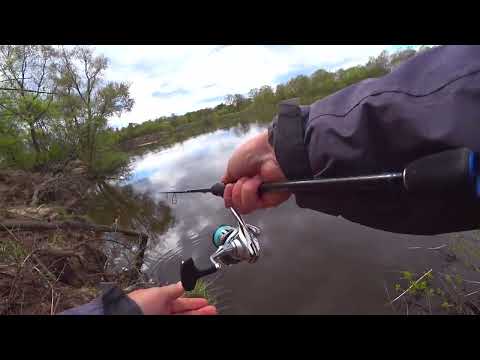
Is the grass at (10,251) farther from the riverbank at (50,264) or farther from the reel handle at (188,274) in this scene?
the reel handle at (188,274)

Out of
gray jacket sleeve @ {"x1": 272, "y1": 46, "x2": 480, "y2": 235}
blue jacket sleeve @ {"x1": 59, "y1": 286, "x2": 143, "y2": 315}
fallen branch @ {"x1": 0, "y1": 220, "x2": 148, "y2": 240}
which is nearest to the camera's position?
gray jacket sleeve @ {"x1": 272, "y1": 46, "x2": 480, "y2": 235}

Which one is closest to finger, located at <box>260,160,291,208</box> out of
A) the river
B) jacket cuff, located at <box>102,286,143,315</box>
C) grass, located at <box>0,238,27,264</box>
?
jacket cuff, located at <box>102,286,143,315</box>

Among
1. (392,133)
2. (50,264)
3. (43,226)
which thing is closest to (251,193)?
(392,133)

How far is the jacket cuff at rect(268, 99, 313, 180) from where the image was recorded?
1.35 meters

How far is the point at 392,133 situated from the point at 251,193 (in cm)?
94

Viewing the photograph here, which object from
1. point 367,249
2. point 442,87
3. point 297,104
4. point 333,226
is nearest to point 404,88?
point 442,87

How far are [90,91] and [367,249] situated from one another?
20.9 meters

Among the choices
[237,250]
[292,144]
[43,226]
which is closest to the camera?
[292,144]

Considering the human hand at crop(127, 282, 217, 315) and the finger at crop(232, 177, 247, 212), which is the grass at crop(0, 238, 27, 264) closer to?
the human hand at crop(127, 282, 217, 315)

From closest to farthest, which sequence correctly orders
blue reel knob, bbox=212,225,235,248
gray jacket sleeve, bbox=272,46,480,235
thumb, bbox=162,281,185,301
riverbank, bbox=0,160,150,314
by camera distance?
gray jacket sleeve, bbox=272,46,480,235 < thumb, bbox=162,281,185,301 < blue reel knob, bbox=212,225,235,248 < riverbank, bbox=0,160,150,314

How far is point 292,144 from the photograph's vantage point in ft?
4.42

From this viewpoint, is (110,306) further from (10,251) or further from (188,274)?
(10,251)

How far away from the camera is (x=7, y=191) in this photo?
28.1ft

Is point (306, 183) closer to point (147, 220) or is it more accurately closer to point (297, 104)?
point (297, 104)
